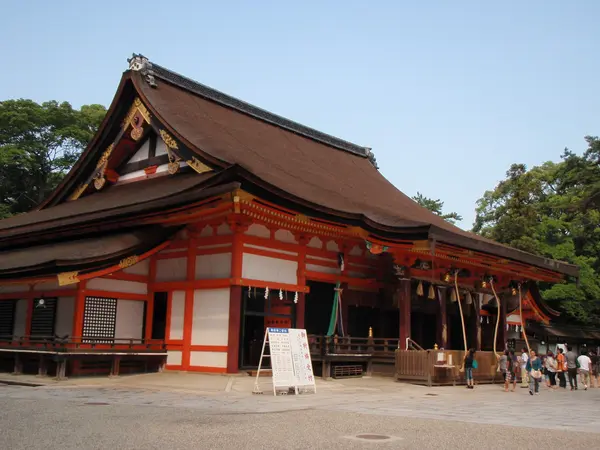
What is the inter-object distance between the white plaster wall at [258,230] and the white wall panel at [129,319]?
4.01 metres

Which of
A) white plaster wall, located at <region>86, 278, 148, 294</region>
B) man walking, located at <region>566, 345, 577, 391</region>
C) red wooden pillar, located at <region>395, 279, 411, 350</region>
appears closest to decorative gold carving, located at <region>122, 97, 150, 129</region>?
white plaster wall, located at <region>86, 278, 148, 294</region>

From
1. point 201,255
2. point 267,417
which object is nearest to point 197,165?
point 201,255

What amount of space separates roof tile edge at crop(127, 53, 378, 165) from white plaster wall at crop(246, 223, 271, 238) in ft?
23.0

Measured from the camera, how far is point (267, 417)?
964cm

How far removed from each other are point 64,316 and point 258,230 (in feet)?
18.7

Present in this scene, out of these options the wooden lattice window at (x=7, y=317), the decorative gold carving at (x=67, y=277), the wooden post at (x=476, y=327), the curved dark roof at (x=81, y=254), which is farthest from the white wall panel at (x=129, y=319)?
the wooden post at (x=476, y=327)

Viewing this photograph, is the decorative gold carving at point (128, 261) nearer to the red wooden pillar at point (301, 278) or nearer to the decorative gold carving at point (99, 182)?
the red wooden pillar at point (301, 278)

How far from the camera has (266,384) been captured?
49.6ft

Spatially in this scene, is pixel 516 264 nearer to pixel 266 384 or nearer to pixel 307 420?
pixel 266 384

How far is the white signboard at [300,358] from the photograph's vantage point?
45.6ft

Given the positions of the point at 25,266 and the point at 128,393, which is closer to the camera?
the point at 128,393

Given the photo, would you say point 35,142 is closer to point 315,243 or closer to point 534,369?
point 315,243

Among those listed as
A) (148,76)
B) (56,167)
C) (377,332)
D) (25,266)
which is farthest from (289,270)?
(56,167)

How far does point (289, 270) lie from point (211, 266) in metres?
2.34
